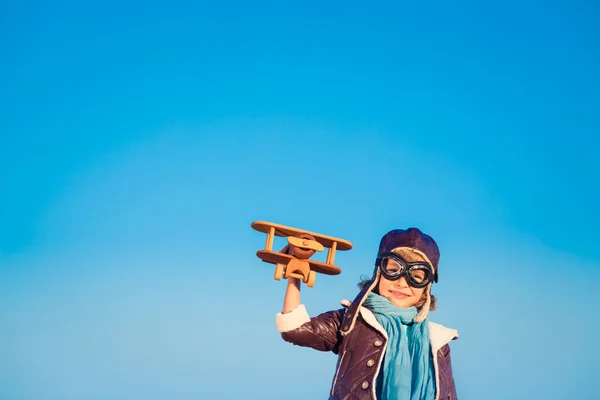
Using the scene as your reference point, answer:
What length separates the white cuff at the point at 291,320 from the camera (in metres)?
4.93

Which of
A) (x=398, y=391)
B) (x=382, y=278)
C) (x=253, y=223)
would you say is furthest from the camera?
(x=382, y=278)

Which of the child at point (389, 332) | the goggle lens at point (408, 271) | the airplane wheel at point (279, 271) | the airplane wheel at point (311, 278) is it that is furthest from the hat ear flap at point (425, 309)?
the airplane wheel at point (279, 271)

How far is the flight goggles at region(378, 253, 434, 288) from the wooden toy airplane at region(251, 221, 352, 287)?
0.48m

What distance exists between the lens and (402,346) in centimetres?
496

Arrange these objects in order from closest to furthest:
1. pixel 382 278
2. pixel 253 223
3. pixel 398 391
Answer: pixel 398 391 → pixel 253 223 → pixel 382 278

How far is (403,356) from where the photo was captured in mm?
4914

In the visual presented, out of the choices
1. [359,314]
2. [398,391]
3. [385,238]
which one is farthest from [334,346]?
[385,238]

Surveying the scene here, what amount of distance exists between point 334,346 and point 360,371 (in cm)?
35

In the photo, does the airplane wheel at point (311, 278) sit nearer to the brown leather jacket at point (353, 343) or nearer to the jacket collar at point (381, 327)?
the brown leather jacket at point (353, 343)

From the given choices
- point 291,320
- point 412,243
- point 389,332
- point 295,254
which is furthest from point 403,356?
point 295,254

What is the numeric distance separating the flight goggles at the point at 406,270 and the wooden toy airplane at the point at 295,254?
0.48 m

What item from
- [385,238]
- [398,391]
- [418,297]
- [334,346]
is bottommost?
[398,391]

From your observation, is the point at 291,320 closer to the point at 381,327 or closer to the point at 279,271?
the point at 279,271

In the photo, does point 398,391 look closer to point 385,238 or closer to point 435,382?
point 435,382
